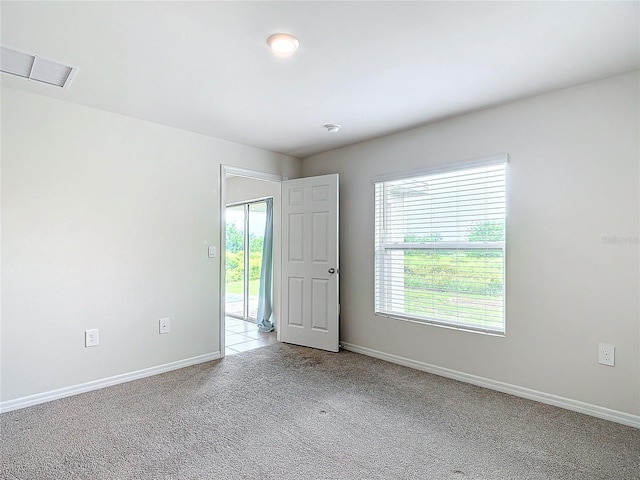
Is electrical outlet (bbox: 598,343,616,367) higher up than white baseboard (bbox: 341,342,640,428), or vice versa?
electrical outlet (bbox: 598,343,616,367)

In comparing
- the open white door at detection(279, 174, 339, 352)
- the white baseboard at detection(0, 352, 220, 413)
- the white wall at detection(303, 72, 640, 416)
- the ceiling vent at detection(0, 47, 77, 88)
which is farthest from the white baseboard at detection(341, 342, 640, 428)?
the ceiling vent at detection(0, 47, 77, 88)

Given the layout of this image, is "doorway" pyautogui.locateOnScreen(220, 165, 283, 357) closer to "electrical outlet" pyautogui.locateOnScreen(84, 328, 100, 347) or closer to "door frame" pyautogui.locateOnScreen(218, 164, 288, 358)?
"door frame" pyautogui.locateOnScreen(218, 164, 288, 358)

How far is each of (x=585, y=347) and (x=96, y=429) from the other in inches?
132

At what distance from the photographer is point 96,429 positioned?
2.35 m

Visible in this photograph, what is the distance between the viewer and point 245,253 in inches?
239

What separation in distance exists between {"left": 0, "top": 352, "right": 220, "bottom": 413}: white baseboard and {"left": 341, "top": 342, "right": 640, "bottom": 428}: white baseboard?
6.01ft

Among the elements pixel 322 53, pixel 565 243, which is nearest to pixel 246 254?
pixel 322 53

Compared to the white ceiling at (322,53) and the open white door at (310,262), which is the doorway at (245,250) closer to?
the open white door at (310,262)

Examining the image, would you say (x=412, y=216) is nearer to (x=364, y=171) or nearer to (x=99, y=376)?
(x=364, y=171)

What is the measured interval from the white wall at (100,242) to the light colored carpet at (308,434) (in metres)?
0.34

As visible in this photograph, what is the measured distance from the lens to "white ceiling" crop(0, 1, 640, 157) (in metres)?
1.79

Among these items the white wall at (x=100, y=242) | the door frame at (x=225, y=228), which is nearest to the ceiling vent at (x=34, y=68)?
the white wall at (x=100, y=242)

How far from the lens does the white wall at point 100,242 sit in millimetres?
2662

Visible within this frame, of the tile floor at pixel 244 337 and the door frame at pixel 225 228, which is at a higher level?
the door frame at pixel 225 228
